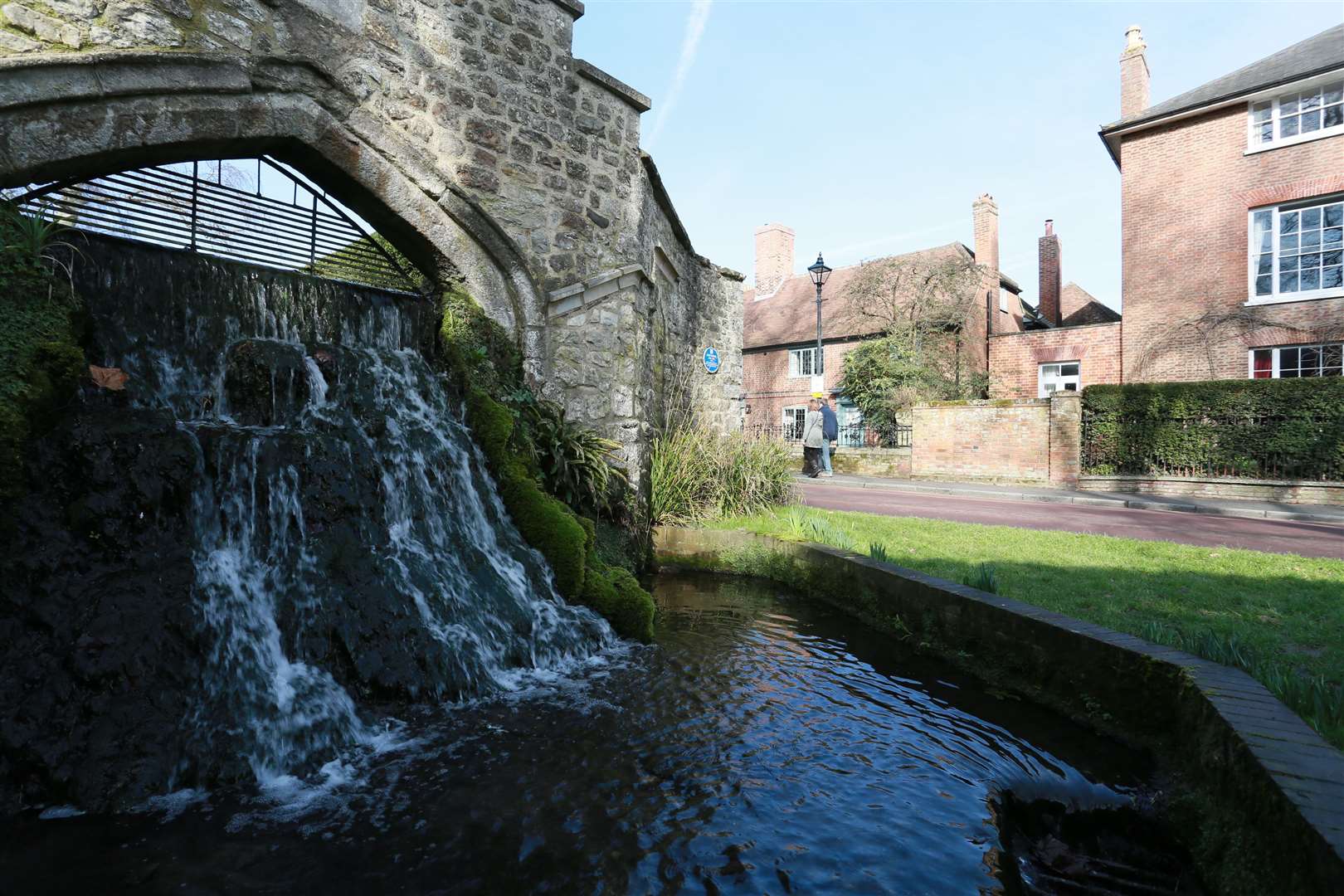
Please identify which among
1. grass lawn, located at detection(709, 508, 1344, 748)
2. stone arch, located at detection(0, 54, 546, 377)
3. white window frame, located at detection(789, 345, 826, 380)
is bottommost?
grass lawn, located at detection(709, 508, 1344, 748)

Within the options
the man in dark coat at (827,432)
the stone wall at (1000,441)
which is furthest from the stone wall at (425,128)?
the stone wall at (1000,441)

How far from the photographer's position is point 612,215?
7.08m

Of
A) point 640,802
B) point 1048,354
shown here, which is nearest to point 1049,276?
point 1048,354

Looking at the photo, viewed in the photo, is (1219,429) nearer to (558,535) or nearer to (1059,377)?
(1059,377)

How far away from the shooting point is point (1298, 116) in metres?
15.7

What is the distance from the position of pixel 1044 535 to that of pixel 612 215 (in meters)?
5.53

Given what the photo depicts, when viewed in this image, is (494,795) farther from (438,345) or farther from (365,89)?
(365,89)

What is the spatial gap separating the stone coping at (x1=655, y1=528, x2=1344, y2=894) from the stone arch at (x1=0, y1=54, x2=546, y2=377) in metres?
3.65

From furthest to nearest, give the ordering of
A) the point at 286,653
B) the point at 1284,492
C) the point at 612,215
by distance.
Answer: the point at 1284,492
the point at 612,215
the point at 286,653

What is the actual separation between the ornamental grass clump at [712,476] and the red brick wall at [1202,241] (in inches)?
517

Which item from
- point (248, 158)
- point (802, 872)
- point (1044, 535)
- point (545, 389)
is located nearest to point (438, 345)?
point (545, 389)

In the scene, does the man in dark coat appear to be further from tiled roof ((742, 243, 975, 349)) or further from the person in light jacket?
tiled roof ((742, 243, 975, 349))

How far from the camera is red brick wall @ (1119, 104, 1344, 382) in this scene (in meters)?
15.4

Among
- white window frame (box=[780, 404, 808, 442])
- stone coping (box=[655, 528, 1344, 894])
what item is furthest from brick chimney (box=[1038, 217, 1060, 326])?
stone coping (box=[655, 528, 1344, 894])
